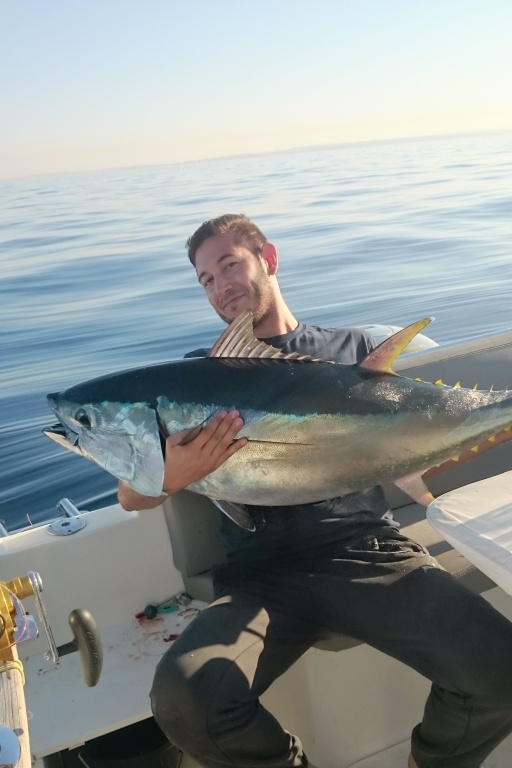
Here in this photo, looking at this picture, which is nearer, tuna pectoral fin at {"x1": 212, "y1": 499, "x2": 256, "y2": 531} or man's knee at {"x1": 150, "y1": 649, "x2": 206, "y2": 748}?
man's knee at {"x1": 150, "y1": 649, "x2": 206, "y2": 748}

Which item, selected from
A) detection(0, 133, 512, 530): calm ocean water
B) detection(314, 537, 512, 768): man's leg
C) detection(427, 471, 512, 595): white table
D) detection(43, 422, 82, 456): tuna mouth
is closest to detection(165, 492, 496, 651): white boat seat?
detection(314, 537, 512, 768): man's leg

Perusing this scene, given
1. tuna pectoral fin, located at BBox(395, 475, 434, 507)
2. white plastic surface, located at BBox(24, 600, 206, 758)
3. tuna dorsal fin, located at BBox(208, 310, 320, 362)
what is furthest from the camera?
white plastic surface, located at BBox(24, 600, 206, 758)

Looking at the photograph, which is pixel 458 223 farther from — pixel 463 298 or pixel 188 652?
pixel 188 652

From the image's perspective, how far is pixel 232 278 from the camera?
8.66 feet

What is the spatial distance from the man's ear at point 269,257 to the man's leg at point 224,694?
4.32 feet

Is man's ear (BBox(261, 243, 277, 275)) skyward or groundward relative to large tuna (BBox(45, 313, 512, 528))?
skyward

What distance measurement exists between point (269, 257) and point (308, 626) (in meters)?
1.36

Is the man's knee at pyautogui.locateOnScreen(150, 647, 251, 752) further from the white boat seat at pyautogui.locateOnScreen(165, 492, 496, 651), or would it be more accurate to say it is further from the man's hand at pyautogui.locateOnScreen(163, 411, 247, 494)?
the white boat seat at pyautogui.locateOnScreen(165, 492, 496, 651)

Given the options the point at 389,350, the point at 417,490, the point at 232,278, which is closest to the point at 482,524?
the point at 417,490

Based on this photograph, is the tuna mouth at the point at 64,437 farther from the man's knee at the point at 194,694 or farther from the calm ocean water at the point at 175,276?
the calm ocean water at the point at 175,276

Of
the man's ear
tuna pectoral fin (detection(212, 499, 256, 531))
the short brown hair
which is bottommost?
tuna pectoral fin (detection(212, 499, 256, 531))

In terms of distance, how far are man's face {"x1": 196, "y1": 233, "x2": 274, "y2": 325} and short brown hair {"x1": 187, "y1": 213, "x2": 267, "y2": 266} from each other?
0.02m

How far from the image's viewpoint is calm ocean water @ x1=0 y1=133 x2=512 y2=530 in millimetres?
6742

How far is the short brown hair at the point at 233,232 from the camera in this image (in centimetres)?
272
